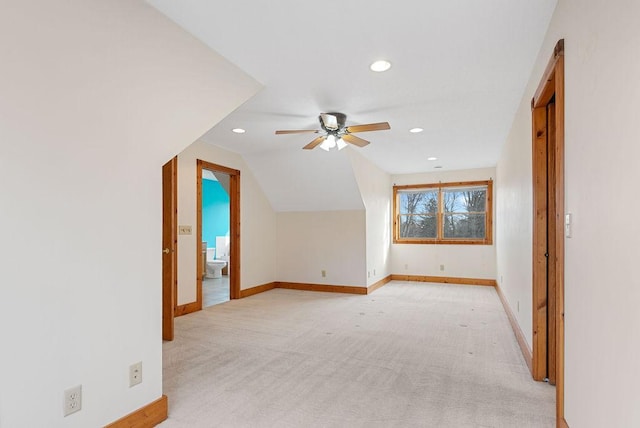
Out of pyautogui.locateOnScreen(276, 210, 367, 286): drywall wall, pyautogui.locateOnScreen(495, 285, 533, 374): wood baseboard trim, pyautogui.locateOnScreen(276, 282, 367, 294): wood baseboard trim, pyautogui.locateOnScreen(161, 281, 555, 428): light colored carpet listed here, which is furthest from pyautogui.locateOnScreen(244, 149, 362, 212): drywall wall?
pyautogui.locateOnScreen(495, 285, 533, 374): wood baseboard trim

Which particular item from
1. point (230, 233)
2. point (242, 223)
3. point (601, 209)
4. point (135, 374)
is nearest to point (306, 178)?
point (242, 223)

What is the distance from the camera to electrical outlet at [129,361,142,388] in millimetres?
1966

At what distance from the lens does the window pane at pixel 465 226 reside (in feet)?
24.0

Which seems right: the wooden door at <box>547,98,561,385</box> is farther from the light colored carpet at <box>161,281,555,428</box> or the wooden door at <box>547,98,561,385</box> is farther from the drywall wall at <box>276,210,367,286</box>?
the drywall wall at <box>276,210,367,286</box>

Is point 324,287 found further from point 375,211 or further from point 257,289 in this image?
point 375,211

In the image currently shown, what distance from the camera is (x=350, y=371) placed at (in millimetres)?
2850

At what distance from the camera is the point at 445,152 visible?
567 cm

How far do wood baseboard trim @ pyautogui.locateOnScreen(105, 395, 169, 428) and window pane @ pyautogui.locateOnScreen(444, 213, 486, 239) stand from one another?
656 cm

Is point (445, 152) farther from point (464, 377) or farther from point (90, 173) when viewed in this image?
point (90, 173)

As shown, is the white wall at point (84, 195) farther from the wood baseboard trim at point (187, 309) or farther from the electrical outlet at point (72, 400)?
the wood baseboard trim at point (187, 309)

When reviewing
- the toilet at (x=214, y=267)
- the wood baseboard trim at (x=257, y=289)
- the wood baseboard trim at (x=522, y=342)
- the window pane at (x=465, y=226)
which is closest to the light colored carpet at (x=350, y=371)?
the wood baseboard trim at (x=522, y=342)

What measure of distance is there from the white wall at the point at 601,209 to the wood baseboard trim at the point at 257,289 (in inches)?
190

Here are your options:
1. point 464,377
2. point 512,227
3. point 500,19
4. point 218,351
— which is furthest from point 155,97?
point 512,227

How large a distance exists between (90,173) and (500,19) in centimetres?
246
